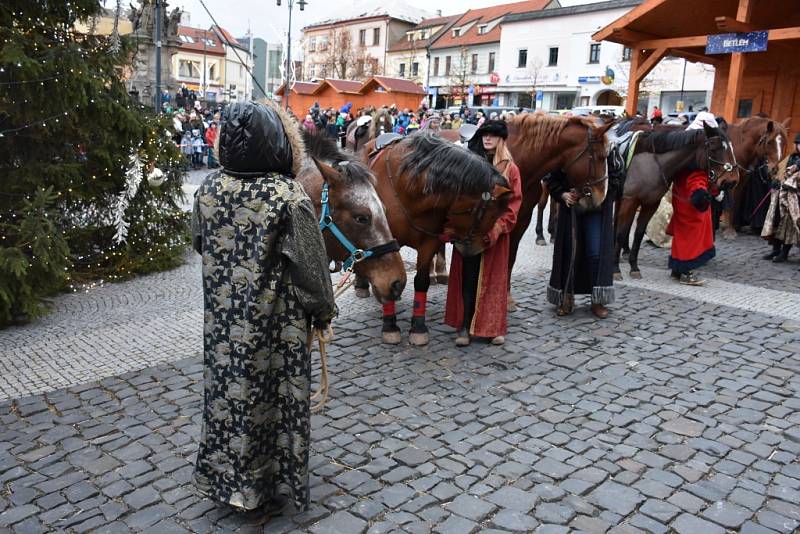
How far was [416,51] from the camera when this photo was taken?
66.4 meters

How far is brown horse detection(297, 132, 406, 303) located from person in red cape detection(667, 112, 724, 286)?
5.45 meters

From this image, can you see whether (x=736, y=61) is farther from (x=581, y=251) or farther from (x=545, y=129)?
(x=545, y=129)

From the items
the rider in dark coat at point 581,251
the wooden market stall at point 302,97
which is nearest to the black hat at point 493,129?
the rider in dark coat at point 581,251

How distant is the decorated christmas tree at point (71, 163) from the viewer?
5.80 metres

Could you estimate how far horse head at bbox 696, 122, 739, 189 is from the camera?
7.92 metres

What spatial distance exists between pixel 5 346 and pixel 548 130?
17.6ft

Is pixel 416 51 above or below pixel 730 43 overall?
above

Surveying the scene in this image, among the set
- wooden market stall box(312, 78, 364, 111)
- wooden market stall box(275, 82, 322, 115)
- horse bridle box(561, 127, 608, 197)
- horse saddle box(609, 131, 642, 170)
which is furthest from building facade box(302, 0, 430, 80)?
horse bridle box(561, 127, 608, 197)

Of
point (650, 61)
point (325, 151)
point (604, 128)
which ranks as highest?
point (650, 61)

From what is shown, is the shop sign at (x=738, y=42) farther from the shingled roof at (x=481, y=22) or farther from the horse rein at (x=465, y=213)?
the shingled roof at (x=481, y=22)

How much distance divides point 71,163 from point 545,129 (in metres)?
4.95

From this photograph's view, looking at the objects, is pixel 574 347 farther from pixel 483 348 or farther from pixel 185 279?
pixel 185 279

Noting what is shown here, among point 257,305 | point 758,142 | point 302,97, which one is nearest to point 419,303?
point 257,305

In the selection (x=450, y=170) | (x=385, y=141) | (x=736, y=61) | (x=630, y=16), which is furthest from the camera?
(x=630, y=16)
